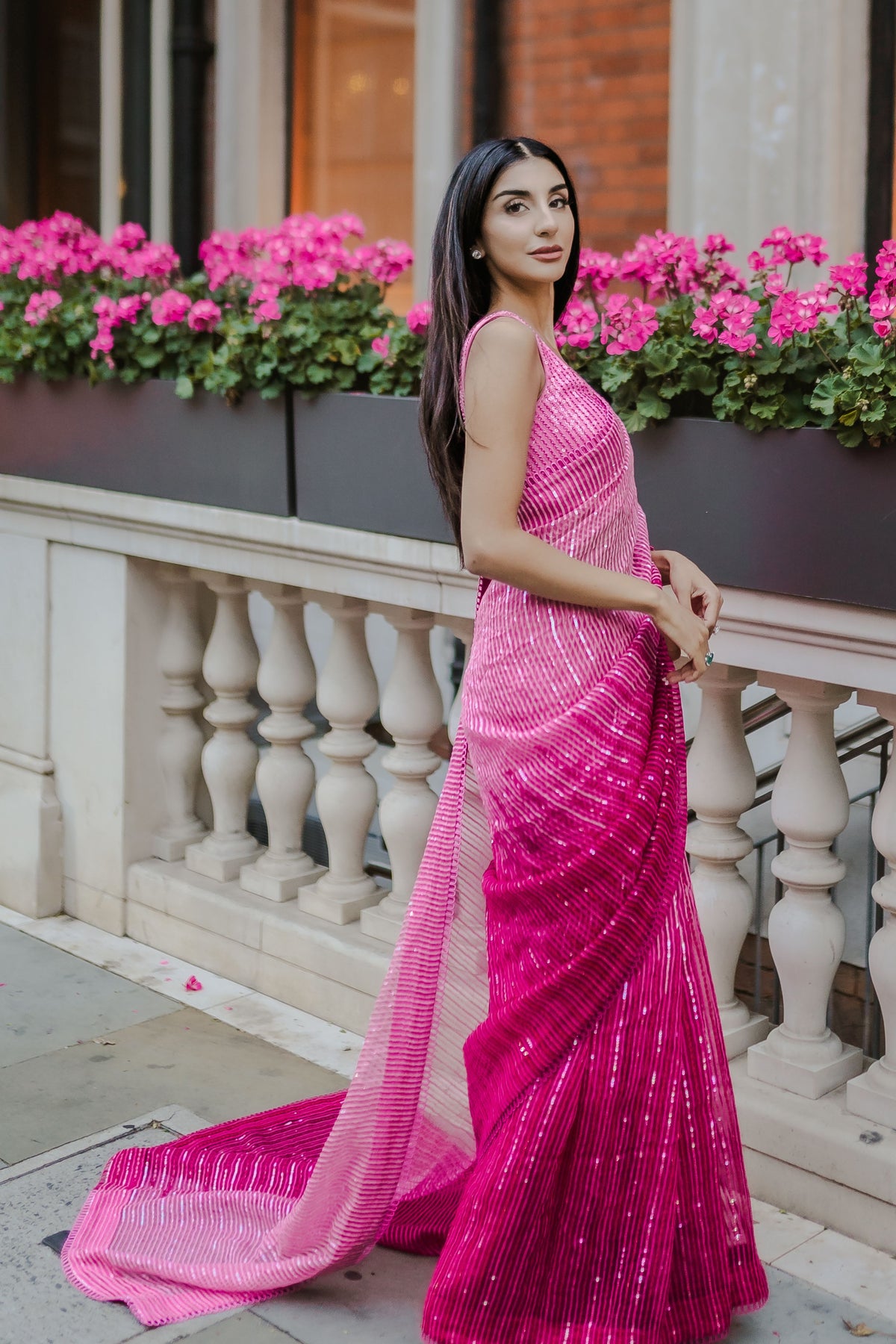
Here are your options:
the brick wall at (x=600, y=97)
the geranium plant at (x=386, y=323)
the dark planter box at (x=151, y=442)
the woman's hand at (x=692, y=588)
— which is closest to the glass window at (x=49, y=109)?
the brick wall at (x=600, y=97)

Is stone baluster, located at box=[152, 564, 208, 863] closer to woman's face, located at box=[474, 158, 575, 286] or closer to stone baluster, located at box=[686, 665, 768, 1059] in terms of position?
stone baluster, located at box=[686, 665, 768, 1059]

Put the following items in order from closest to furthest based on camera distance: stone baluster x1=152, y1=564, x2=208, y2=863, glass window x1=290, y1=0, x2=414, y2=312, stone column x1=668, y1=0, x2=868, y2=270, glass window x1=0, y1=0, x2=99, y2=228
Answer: stone baluster x1=152, y1=564, x2=208, y2=863 < stone column x1=668, y1=0, x2=868, y2=270 < glass window x1=290, y1=0, x2=414, y2=312 < glass window x1=0, y1=0, x2=99, y2=228

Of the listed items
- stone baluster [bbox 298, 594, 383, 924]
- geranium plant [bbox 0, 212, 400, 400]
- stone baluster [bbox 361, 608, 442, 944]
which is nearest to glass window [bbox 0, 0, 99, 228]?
geranium plant [bbox 0, 212, 400, 400]

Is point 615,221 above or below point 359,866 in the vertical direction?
above

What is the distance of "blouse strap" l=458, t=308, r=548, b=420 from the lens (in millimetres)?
2256

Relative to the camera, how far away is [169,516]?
3.91 meters

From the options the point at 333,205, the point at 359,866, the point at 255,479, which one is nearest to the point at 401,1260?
the point at 359,866

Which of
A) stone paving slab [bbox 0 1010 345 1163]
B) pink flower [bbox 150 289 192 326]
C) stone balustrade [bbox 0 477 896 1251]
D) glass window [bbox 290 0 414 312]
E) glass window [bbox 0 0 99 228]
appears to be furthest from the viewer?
glass window [bbox 0 0 99 228]

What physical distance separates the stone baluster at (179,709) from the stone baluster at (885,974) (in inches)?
82.1

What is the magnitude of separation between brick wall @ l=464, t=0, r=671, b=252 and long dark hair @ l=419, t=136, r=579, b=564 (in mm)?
4345

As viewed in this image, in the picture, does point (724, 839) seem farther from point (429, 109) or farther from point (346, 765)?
point (429, 109)

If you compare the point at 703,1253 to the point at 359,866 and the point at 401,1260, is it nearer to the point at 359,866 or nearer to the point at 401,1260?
the point at 401,1260

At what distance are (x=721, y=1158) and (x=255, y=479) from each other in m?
1.99

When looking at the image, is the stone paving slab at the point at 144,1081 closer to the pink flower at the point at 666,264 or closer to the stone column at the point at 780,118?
the pink flower at the point at 666,264
